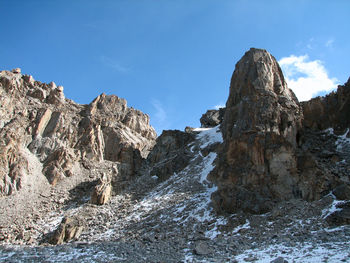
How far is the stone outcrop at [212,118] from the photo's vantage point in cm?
6518

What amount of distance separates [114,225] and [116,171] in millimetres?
15420

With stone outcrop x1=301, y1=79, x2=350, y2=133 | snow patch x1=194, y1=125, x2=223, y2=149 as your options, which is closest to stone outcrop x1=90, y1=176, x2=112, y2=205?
snow patch x1=194, y1=125, x2=223, y2=149

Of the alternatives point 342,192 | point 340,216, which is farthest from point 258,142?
point 340,216

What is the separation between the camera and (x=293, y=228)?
20375mm

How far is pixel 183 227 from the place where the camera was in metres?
25.3

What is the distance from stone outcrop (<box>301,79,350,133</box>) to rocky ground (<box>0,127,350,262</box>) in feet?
5.19

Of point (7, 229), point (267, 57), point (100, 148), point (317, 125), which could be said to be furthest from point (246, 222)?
point (100, 148)

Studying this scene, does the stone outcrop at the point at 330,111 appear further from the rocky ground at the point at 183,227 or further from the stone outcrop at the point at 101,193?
the stone outcrop at the point at 101,193

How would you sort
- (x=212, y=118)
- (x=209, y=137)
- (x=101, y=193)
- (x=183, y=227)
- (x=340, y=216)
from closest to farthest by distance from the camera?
(x=340, y=216), (x=183, y=227), (x=101, y=193), (x=209, y=137), (x=212, y=118)

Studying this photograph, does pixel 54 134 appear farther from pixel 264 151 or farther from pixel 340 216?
pixel 340 216

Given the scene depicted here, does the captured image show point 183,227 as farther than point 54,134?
No

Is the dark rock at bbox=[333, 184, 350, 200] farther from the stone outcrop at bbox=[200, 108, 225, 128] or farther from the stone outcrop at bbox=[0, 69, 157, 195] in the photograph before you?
the stone outcrop at bbox=[200, 108, 225, 128]

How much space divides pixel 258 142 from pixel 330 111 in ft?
39.0

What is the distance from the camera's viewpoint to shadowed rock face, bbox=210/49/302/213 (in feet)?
87.2
